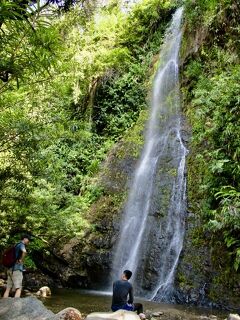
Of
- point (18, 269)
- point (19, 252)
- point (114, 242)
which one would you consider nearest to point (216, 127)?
point (114, 242)

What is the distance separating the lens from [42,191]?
1166 cm

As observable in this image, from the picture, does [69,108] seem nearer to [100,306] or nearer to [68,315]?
[100,306]

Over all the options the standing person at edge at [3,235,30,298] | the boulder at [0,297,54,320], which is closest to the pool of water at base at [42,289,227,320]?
the standing person at edge at [3,235,30,298]

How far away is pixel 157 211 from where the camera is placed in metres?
12.9

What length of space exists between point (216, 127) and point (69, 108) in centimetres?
1124

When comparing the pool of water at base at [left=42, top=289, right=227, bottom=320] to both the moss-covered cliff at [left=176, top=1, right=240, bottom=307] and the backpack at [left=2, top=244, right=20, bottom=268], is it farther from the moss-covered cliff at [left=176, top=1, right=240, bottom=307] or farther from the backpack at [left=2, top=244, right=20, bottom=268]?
the backpack at [left=2, top=244, right=20, bottom=268]

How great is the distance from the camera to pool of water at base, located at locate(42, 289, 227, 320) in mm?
8711

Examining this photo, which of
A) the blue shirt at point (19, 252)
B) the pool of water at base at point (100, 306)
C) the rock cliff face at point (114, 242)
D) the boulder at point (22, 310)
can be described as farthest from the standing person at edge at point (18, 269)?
the rock cliff face at point (114, 242)

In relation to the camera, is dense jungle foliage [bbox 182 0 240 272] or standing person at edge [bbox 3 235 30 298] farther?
dense jungle foliage [bbox 182 0 240 272]

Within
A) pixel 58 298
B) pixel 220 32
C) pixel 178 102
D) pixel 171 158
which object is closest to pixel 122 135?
pixel 178 102

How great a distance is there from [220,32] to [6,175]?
38.0ft

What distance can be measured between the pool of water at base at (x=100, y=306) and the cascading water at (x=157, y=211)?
1111 millimetres

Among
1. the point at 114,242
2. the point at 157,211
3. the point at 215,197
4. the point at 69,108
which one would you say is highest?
the point at 69,108

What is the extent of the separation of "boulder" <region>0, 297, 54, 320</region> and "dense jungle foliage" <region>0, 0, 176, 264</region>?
7.90ft
